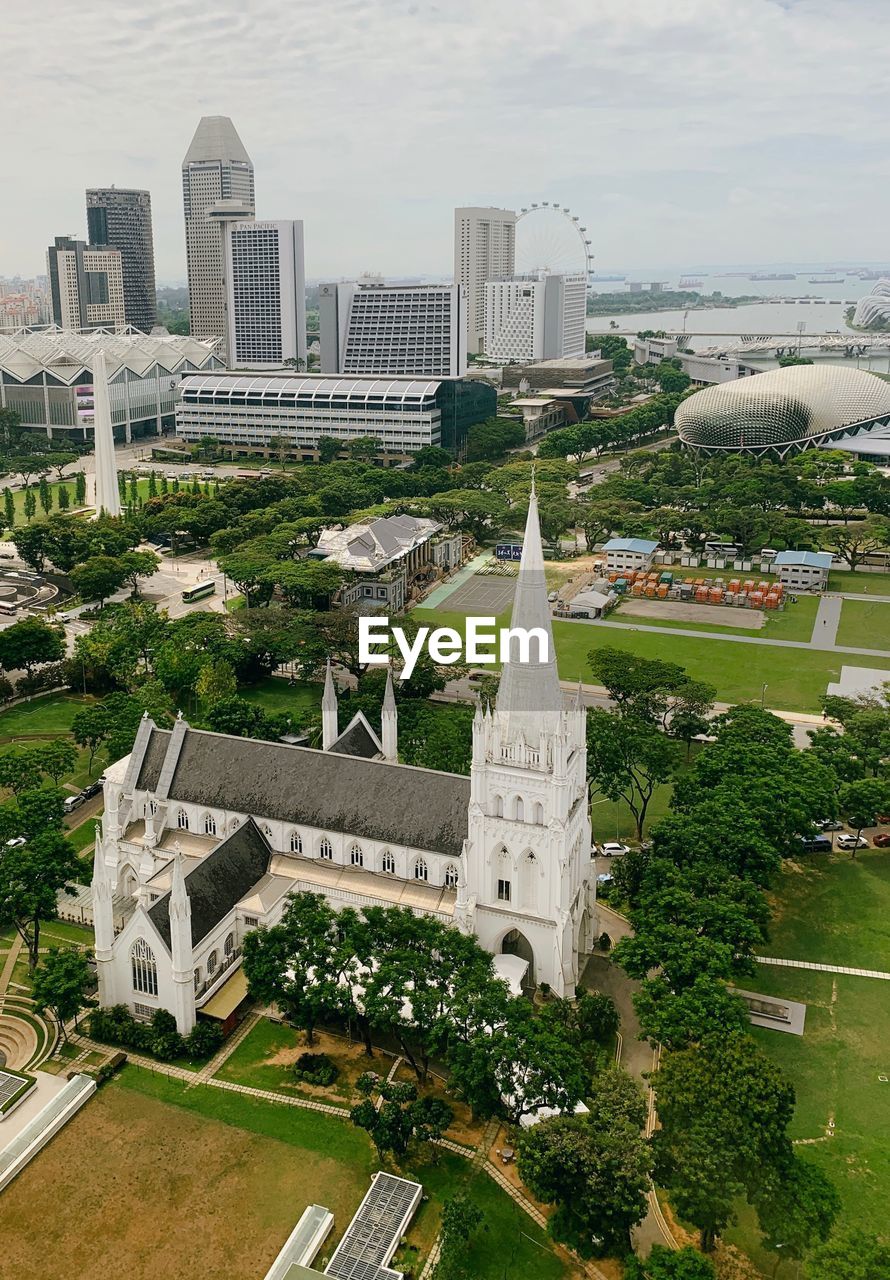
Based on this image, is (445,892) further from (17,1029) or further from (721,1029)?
(17,1029)

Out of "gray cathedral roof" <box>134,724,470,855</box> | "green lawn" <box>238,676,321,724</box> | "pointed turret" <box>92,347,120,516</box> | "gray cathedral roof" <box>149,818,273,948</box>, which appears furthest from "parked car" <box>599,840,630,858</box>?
"pointed turret" <box>92,347,120,516</box>

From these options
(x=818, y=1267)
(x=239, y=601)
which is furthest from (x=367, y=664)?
(x=818, y=1267)

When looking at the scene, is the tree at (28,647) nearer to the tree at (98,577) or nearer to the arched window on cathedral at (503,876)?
the tree at (98,577)

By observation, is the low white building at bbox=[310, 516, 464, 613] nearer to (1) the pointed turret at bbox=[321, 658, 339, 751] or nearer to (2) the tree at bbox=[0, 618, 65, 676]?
(2) the tree at bbox=[0, 618, 65, 676]

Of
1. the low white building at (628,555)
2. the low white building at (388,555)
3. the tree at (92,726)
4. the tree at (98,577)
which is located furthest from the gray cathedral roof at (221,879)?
the low white building at (628,555)

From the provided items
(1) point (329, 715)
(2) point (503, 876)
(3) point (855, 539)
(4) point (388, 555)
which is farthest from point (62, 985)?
(3) point (855, 539)

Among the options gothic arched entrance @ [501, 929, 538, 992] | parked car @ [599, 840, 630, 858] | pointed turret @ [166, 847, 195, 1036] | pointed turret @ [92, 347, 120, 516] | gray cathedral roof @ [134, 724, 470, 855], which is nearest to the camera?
pointed turret @ [166, 847, 195, 1036]
